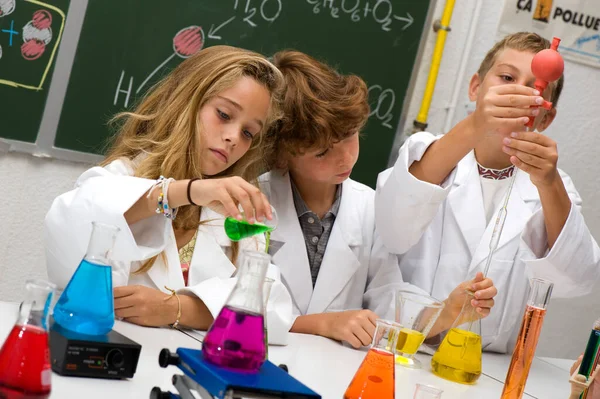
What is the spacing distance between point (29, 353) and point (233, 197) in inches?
24.1

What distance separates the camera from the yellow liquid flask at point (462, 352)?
1.62 metres

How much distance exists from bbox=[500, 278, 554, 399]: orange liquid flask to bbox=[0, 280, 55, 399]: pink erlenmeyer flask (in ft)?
2.72

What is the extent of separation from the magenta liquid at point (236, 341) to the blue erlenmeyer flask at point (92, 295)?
215mm

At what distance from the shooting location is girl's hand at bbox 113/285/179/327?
1496mm

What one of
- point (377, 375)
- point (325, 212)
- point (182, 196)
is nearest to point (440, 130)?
point (325, 212)

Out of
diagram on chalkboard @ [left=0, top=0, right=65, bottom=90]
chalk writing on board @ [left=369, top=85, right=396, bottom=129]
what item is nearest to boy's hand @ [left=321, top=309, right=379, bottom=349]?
diagram on chalkboard @ [left=0, top=0, right=65, bottom=90]

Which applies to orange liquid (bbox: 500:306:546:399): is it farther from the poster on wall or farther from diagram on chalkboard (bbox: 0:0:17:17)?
the poster on wall

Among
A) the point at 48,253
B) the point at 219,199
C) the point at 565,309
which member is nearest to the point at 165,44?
the point at 48,253

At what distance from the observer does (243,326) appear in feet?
3.33

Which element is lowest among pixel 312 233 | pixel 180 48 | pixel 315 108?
pixel 312 233

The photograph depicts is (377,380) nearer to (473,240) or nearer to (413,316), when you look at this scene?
(413,316)

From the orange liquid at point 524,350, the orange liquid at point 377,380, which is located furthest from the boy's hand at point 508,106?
the orange liquid at point 377,380

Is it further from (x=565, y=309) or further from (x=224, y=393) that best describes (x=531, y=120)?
(x=565, y=309)

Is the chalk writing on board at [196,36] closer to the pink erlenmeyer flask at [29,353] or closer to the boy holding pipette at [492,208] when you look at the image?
the boy holding pipette at [492,208]
